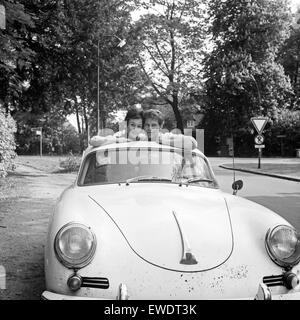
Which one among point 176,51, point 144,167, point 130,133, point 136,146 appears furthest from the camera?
point 176,51

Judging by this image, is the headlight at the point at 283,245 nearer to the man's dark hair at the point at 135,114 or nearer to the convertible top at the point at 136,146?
the convertible top at the point at 136,146

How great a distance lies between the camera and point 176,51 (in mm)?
46062

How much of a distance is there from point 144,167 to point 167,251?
168 centimetres

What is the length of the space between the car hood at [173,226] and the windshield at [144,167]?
2.07 ft

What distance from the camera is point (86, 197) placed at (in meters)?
4.16

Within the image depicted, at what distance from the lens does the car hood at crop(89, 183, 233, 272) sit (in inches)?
132

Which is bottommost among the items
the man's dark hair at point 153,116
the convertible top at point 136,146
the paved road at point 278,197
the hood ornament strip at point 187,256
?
the paved road at point 278,197

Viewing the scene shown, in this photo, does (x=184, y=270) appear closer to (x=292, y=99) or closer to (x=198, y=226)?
(x=198, y=226)

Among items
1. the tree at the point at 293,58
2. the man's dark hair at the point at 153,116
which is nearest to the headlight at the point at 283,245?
the man's dark hair at the point at 153,116

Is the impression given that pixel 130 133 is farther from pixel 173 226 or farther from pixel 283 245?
pixel 283 245

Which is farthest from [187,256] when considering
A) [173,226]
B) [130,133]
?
[130,133]

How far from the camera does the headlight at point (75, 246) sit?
Result: 3.33 meters

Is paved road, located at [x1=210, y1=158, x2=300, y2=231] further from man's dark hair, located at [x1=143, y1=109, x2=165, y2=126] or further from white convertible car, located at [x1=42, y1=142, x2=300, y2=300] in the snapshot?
white convertible car, located at [x1=42, y1=142, x2=300, y2=300]
